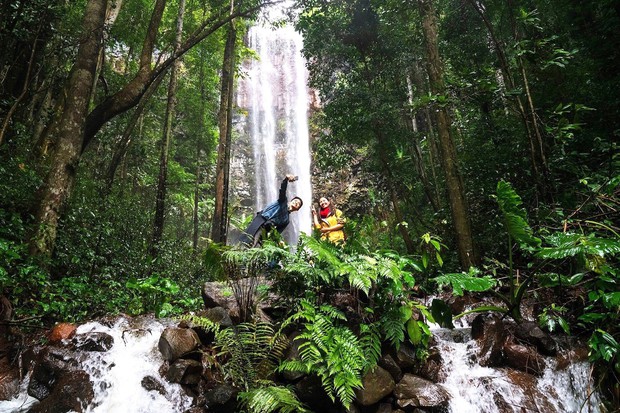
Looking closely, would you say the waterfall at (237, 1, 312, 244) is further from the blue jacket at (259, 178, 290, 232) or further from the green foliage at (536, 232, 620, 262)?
the green foliage at (536, 232, 620, 262)

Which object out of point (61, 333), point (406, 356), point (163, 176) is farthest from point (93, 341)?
point (163, 176)

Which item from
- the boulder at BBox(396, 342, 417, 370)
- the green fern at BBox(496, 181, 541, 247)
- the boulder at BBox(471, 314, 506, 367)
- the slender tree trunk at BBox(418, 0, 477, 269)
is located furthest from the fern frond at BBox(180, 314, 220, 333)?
the slender tree trunk at BBox(418, 0, 477, 269)

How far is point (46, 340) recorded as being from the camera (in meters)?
4.06

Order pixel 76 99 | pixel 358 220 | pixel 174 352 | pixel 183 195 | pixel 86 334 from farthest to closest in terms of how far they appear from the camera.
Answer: pixel 183 195
pixel 76 99
pixel 358 220
pixel 86 334
pixel 174 352

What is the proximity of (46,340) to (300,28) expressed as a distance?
9.66 metres

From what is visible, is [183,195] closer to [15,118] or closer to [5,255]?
[15,118]

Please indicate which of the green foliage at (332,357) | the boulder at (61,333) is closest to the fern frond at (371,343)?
the green foliage at (332,357)

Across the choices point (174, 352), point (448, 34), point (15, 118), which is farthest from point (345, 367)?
point (448, 34)

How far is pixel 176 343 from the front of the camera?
3.94 m

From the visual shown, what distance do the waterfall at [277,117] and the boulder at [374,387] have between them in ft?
64.7

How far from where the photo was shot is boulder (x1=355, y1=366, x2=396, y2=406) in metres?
3.31

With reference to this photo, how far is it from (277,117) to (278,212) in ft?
79.8

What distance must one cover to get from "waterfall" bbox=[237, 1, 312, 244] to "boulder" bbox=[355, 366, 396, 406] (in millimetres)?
19725

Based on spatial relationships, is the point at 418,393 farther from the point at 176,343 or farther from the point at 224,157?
the point at 224,157
